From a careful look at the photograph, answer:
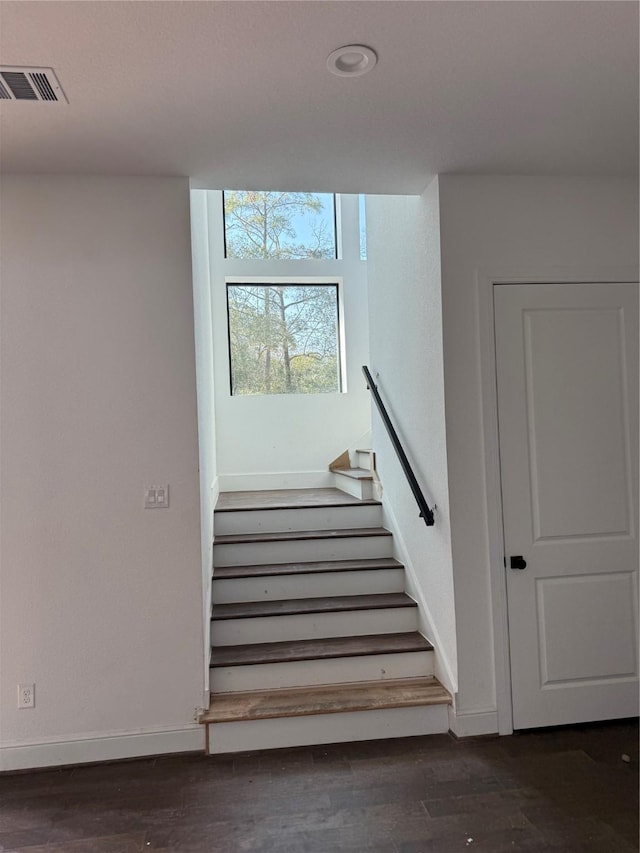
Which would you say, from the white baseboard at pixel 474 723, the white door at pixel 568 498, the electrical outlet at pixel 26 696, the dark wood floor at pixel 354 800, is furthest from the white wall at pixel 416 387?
the electrical outlet at pixel 26 696

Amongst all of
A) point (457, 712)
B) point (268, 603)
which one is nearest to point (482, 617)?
point (457, 712)

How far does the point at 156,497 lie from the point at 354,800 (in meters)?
1.50

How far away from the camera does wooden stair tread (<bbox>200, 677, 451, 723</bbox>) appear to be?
2539 millimetres

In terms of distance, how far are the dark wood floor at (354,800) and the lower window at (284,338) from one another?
10.4 ft

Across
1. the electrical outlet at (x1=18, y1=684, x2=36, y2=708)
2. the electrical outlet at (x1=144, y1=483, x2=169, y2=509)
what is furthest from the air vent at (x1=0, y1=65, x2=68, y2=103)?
the electrical outlet at (x1=18, y1=684, x2=36, y2=708)

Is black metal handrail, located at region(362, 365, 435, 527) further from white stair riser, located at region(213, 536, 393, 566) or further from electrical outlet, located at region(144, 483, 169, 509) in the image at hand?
electrical outlet, located at region(144, 483, 169, 509)

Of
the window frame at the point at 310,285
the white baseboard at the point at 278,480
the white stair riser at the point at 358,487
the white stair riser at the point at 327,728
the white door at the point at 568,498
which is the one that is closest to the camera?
the white stair riser at the point at 327,728

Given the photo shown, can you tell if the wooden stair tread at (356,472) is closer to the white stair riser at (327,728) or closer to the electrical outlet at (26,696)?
the white stair riser at (327,728)

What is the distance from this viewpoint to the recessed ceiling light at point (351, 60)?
172 centimetres

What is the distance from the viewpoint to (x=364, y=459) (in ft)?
15.1

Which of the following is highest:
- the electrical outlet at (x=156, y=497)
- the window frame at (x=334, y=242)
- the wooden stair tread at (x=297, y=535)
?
the window frame at (x=334, y=242)

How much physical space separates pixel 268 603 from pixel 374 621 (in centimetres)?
61

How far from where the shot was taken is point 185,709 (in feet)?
8.30

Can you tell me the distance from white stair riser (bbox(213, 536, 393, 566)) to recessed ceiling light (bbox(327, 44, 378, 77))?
8.13ft
